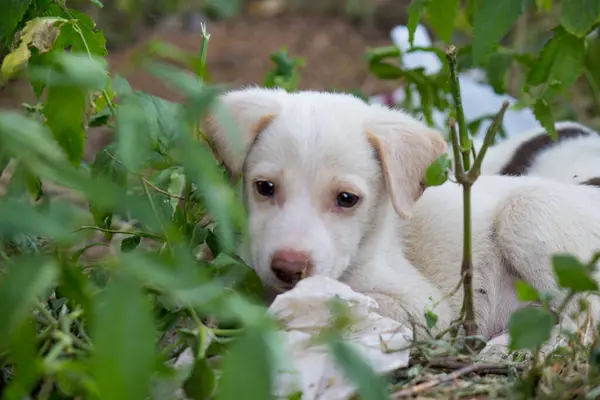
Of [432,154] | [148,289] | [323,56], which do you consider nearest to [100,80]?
[148,289]

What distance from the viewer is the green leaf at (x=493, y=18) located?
9.12 feet

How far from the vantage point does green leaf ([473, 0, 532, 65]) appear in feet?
9.12

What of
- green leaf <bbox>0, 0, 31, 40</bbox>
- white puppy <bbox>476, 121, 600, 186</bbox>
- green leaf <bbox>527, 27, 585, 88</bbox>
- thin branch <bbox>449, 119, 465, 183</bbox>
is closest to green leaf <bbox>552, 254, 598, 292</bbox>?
thin branch <bbox>449, 119, 465, 183</bbox>

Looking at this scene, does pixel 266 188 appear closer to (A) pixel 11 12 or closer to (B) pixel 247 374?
(A) pixel 11 12

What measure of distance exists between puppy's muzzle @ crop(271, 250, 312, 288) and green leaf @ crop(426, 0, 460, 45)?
35.7 inches

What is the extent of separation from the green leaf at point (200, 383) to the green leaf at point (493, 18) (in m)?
1.36

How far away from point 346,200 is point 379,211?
229 millimetres

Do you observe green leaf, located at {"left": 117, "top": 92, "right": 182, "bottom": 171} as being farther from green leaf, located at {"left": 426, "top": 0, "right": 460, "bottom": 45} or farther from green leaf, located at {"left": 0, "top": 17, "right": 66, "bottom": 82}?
green leaf, located at {"left": 426, "top": 0, "right": 460, "bottom": 45}

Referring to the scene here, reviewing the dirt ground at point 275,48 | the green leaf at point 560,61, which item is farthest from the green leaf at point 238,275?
the dirt ground at point 275,48

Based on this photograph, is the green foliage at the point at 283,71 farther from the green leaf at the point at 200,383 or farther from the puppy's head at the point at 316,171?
the green leaf at the point at 200,383

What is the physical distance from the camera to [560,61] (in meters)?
3.54

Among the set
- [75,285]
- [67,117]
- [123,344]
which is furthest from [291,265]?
[123,344]

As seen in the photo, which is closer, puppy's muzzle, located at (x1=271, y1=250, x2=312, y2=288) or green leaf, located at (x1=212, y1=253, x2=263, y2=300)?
green leaf, located at (x1=212, y1=253, x2=263, y2=300)

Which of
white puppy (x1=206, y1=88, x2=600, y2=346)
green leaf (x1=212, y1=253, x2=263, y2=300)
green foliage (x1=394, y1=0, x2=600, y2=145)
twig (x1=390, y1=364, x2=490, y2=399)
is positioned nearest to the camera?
twig (x1=390, y1=364, x2=490, y2=399)
